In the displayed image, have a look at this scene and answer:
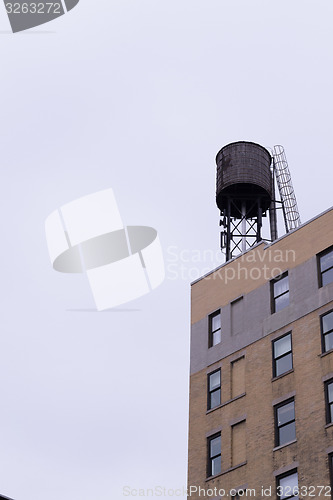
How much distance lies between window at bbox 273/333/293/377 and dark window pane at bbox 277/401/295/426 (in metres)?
1.91

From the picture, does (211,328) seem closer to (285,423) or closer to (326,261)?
(326,261)

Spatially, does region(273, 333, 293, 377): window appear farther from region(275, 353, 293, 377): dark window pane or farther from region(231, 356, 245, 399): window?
region(231, 356, 245, 399): window

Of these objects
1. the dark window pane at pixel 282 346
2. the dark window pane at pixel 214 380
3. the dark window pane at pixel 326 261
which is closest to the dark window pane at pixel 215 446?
the dark window pane at pixel 214 380

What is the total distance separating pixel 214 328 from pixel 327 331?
7.97 metres

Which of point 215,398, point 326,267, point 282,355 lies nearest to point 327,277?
point 326,267

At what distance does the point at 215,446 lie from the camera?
151 feet

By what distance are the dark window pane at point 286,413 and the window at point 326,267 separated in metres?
6.26

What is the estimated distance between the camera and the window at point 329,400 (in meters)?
41.8

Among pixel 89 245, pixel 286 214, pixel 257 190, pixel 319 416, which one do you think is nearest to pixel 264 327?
pixel 319 416

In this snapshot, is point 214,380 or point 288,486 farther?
point 214,380

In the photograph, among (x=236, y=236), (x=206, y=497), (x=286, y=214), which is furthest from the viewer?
(x=286, y=214)

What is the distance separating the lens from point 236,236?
2525 inches

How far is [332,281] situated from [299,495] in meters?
10.4

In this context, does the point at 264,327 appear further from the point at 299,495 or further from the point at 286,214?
the point at 286,214
